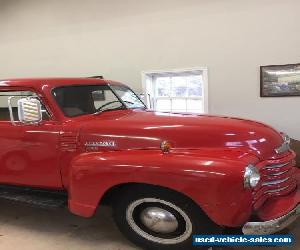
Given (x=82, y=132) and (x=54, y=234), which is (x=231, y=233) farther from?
(x=54, y=234)

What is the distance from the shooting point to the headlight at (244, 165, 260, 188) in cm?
202

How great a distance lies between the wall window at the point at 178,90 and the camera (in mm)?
5316

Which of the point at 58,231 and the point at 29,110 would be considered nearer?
the point at 29,110

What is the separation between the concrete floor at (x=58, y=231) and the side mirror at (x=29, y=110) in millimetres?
997

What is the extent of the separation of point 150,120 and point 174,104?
3.00m

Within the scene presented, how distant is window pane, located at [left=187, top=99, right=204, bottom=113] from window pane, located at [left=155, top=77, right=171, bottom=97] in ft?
1.33

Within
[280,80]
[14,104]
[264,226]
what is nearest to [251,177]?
[264,226]

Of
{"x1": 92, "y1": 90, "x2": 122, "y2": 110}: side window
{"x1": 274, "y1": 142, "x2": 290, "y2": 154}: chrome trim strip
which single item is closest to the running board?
{"x1": 92, "y1": 90, "x2": 122, "y2": 110}: side window

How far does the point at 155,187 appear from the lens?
2.30 m

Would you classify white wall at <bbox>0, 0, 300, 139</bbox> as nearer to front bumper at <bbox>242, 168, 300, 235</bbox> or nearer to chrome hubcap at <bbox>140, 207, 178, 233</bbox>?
front bumper at <bbox>242, 168, 300, 235</bbox>

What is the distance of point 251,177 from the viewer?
204 cm

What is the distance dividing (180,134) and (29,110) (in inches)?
47.4

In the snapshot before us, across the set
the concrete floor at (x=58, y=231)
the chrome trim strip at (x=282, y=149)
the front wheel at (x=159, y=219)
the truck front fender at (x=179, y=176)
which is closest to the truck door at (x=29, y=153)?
the truck front fender at (x=179, y=176)

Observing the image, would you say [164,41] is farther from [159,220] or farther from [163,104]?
[159,220]
